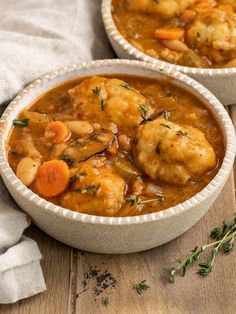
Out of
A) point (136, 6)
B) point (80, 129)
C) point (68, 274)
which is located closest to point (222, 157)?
point (80, 129)

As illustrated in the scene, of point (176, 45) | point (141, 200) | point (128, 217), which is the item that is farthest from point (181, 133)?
point (176, 45)

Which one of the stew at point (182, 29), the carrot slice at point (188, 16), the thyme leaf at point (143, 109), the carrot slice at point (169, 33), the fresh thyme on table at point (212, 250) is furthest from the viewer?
the carrot slice at point (188, 16)

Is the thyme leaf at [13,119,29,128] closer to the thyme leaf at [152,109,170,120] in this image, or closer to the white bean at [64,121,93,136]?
the white bean at [64,121,93,136]

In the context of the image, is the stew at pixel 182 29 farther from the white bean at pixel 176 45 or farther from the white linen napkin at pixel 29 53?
the white linen napkin at pixel 29 53

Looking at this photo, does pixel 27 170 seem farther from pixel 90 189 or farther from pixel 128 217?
pixel 128 217

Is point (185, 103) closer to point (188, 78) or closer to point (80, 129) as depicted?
point (188, 78)

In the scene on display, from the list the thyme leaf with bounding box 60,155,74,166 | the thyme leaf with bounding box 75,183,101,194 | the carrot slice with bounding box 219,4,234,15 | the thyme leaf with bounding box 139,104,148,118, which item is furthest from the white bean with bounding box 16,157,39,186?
the carrot slice with bounding box 219,4,234,15

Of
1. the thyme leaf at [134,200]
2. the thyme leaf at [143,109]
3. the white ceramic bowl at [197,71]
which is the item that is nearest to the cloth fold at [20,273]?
the thyme leaf at [134,200]
